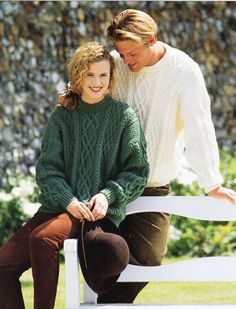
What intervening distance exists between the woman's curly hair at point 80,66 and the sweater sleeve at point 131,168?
20cm

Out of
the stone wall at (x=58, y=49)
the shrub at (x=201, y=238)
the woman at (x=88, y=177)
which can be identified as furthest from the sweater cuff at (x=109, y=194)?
the stone wall at (x=58, y=49)

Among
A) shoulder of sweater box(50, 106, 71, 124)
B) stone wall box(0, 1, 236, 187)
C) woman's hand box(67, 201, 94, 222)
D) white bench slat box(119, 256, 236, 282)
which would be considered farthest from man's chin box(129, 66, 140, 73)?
stone wall box(0, 1, 236, 187)

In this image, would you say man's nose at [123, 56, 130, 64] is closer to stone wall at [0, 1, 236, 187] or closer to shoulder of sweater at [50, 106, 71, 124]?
shoulder of sweater at [50, 106, 71, 124]

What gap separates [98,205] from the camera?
3648 mm

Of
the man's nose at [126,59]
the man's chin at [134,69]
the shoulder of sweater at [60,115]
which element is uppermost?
the man's nose at [126,59]

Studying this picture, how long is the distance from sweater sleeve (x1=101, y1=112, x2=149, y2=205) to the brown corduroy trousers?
→ 0.11 meters

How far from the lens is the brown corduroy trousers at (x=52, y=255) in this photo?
140 inches

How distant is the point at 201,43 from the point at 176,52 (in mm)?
3573

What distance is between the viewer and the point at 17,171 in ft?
23.7

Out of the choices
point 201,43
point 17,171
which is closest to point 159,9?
point 201,43

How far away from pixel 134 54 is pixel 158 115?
0.24 meters

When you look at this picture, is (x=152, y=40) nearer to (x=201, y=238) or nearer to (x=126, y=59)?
(x=126, y=59)

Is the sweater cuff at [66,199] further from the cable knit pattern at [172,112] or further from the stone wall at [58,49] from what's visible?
the stone wall at [58,49]

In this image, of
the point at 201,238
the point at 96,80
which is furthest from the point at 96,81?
the point at 201,238
